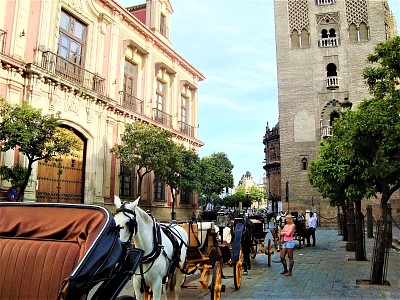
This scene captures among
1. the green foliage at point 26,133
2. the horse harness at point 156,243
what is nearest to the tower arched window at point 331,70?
the green foliage at point 26,133

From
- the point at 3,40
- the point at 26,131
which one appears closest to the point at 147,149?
the point at 26,131

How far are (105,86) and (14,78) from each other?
5582mm

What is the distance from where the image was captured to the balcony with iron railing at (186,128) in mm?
26633

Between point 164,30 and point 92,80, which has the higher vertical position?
point 164,30

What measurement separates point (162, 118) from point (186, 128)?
3.59 metres

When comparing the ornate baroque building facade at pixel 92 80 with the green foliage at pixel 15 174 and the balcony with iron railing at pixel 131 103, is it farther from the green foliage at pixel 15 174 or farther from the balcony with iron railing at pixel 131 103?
the green foliage at pixel 15 174

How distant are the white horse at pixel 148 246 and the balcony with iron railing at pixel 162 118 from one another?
17.7 meters

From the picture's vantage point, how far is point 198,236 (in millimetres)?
7633

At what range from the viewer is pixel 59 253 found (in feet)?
10.9

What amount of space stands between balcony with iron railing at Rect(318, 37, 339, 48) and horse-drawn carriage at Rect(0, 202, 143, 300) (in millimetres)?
35534

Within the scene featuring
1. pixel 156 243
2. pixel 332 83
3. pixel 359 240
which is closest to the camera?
pixel 156 243

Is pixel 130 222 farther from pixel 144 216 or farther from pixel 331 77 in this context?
pixel 331 77

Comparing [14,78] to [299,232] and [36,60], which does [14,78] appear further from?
[299,232]

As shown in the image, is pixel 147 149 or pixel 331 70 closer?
pixel 147 149
